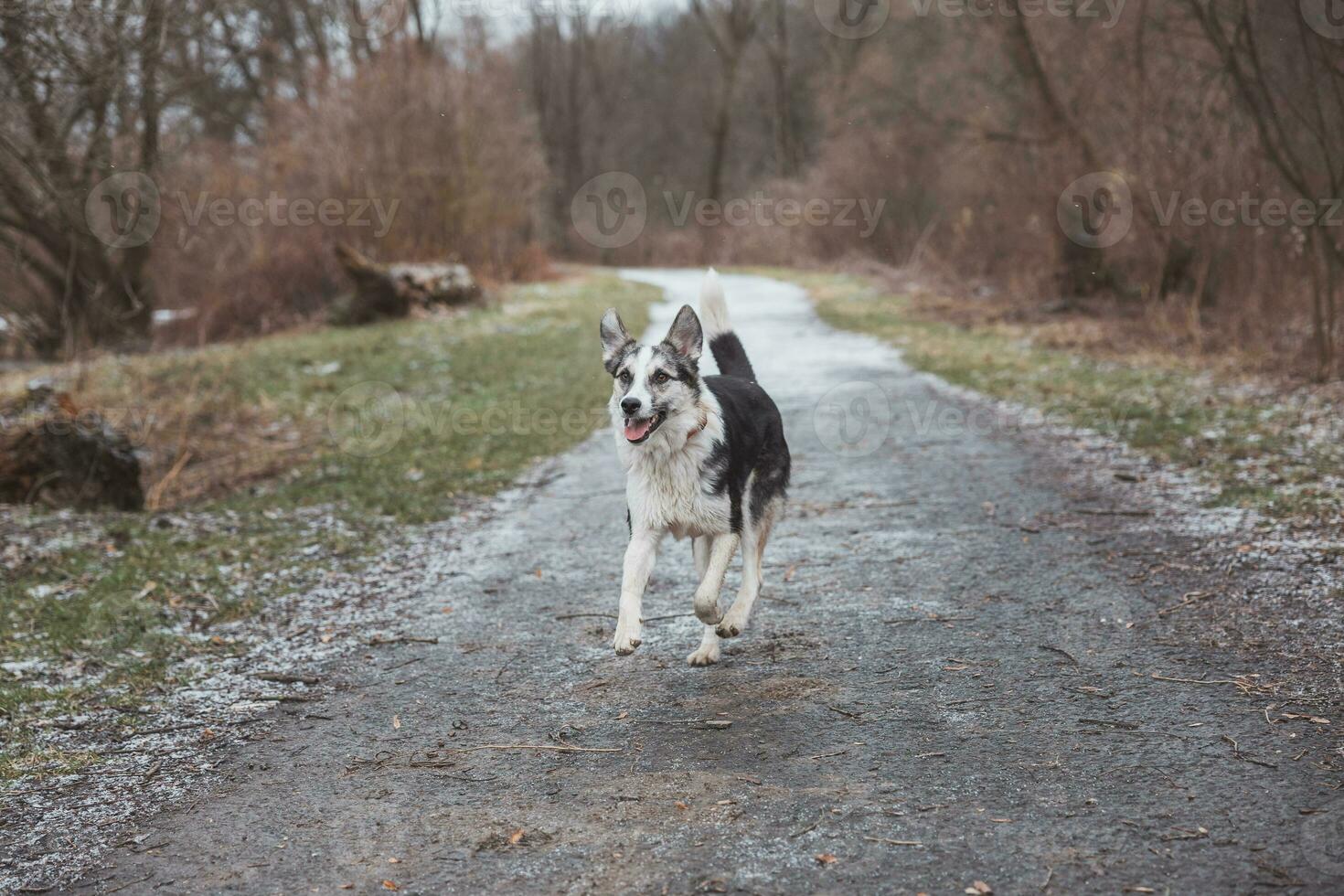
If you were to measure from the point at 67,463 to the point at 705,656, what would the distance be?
20.1 ft

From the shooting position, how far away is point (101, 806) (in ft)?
13.1

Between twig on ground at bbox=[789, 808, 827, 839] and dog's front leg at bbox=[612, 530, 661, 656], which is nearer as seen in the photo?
twig on ground at bbox=[789, 808, 827, 839]

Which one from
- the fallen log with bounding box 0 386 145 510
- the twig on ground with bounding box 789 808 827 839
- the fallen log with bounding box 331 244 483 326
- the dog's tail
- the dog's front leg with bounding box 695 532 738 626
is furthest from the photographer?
the fallen log with bounding box 331 244 483 326

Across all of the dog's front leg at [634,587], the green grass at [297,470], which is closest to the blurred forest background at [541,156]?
the green grass at [297,470]

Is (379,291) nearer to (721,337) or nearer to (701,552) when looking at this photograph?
(721,337)

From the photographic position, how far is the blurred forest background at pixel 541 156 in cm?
1094

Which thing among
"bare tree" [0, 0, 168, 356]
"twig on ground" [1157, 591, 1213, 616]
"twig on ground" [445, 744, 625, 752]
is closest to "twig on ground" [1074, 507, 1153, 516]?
"twig on ground" [1157, 591, 1213, 616]

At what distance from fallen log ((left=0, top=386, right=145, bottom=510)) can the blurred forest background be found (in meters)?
3.41

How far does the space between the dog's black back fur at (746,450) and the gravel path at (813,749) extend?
686 mm

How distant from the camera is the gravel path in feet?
10.8

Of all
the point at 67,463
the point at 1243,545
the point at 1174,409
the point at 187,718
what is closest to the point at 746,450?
the point at 187,718

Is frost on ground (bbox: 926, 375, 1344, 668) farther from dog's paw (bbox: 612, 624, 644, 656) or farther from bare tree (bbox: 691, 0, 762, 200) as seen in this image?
bare tree (bbox: 691, 0, 762, 200)

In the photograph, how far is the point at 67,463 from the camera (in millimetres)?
8562

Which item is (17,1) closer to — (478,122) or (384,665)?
(384,665)
